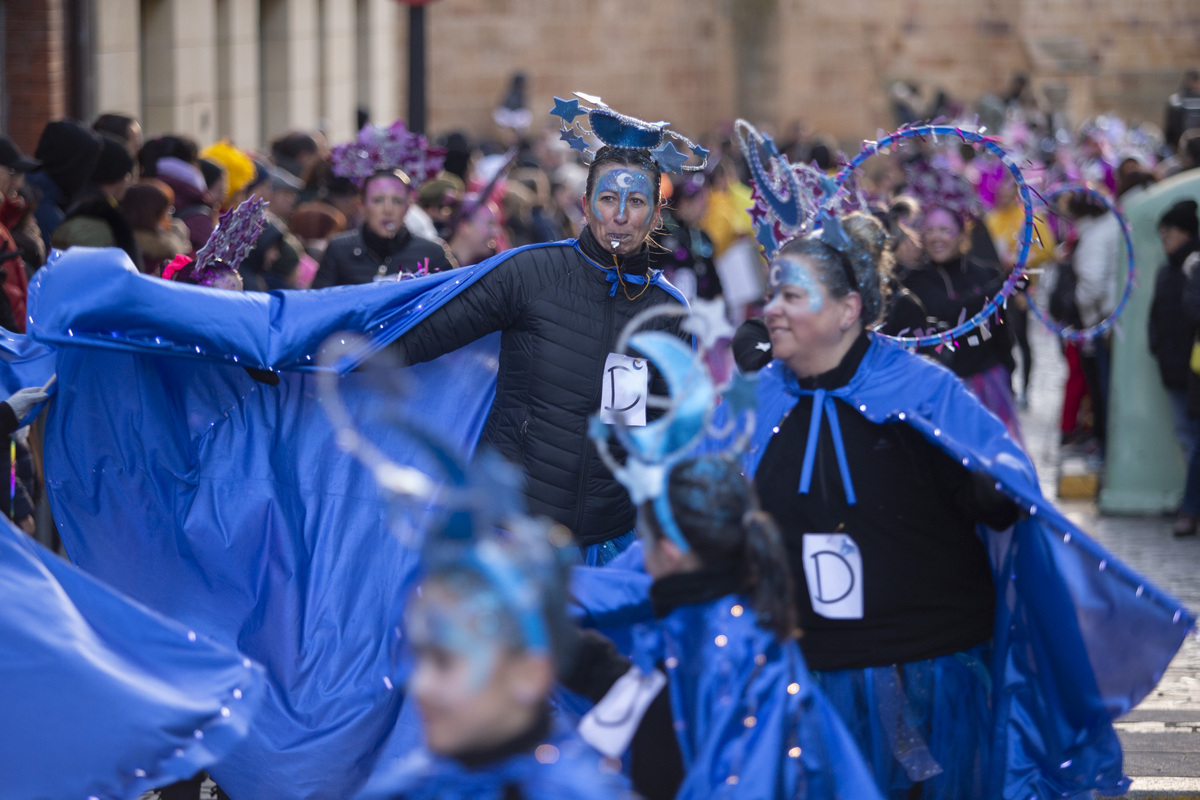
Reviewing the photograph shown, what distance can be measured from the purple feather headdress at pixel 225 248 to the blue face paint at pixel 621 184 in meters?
1.30

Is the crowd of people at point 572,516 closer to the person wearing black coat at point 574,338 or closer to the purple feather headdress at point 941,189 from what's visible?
the person wearing black coat at point 574,338

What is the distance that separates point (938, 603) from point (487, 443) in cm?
160

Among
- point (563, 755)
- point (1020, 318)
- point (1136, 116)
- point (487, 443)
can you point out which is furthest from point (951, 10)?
point (563, 755)

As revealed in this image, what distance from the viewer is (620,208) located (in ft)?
16.0

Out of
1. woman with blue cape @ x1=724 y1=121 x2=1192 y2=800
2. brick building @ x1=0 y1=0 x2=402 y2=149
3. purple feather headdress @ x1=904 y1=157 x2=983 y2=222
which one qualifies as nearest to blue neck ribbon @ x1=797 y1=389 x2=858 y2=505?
woman with blue cape @ x1=724 y1=121 x2=1192 y2=800

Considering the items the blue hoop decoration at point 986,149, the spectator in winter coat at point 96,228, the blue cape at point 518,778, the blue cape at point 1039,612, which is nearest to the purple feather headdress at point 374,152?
the spectator in winter coat at point 96,228

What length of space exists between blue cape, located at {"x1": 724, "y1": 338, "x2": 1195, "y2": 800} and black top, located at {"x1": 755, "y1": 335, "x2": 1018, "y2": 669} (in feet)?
0.17

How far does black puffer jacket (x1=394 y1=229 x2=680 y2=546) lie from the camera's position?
15.8ft

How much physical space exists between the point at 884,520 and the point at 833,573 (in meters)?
0.18

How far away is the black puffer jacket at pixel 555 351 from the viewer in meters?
4.82

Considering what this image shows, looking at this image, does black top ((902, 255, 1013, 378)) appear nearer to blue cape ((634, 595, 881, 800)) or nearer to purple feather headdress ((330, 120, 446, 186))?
purple feather headdress ((330, 120, 446, 186))

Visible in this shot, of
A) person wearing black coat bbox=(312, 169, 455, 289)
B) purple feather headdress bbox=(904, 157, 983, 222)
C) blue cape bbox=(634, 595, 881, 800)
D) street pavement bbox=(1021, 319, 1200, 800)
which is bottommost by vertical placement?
street pavement bbox=(1021, 319, 1200, 800)

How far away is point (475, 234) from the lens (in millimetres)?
8562

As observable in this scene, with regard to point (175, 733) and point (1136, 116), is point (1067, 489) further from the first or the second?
point (1136, 116)
